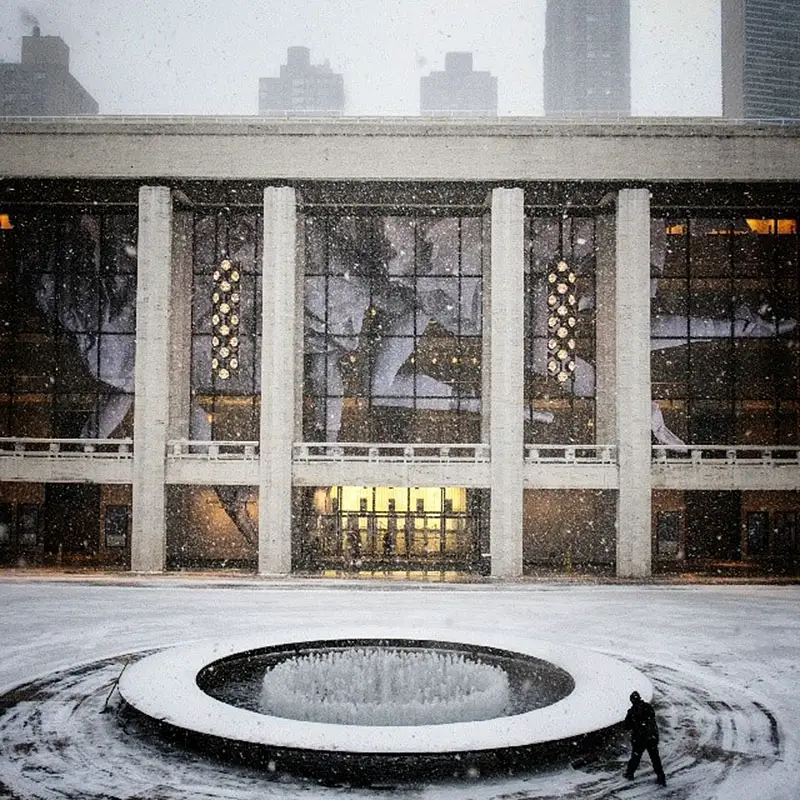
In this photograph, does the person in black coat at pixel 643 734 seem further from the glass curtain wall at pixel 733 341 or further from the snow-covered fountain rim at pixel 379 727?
the glass curtain wall at pixel 733 341

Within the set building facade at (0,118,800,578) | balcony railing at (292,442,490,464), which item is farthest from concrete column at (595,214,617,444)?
balcony railing at (292,442,490,464)

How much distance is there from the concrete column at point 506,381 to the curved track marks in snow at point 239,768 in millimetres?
19311

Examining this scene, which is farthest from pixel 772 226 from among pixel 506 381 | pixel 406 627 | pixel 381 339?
pixel 406 627

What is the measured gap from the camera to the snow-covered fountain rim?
12641 mm

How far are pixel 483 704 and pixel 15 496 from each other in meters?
32.1

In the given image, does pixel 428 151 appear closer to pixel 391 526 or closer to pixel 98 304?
pixel 391 526

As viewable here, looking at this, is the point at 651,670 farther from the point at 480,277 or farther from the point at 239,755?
the point at 480,277

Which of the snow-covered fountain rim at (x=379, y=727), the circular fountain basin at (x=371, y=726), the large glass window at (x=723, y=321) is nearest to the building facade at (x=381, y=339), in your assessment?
the large glass window at (x=723, y=321)

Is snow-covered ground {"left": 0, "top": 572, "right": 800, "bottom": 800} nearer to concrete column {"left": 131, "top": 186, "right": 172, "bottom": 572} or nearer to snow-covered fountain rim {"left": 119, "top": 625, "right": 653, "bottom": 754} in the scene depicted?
snow-covered fountain rim {"left": 119, "top": 625, "right": 653, "bottom": 754}

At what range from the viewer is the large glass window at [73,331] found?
41188mm

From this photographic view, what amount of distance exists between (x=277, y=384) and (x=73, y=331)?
11.7m

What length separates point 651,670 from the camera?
1927 centimetres

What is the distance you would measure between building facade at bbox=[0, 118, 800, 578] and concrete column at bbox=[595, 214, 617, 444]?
0.17 m

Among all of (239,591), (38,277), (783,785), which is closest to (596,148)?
(239,591)
